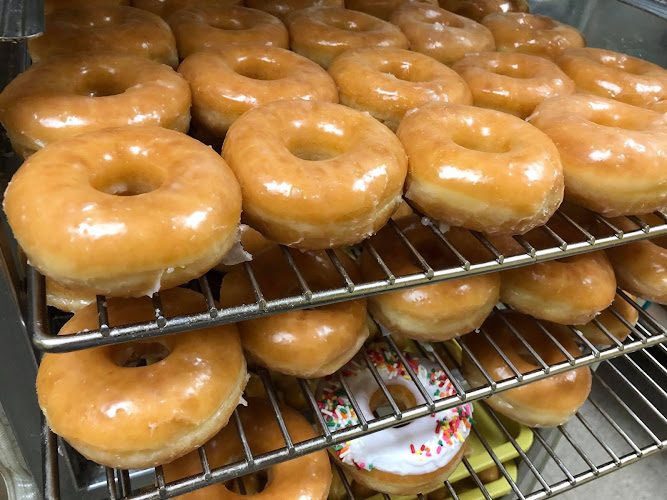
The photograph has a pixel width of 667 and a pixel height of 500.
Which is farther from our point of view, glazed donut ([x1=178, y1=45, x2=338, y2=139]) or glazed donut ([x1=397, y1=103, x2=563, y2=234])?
glazed donut ([x1=178, y1=45, x2=338, y2=139])

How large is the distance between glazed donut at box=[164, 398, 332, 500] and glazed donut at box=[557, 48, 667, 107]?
126 cm

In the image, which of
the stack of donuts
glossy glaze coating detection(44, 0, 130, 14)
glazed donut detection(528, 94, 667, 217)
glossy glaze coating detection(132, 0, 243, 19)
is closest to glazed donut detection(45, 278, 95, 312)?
the stack of donuts

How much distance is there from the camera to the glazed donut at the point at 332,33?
1.51m

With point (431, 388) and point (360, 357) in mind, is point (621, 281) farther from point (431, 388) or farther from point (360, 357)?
point (360, 357)

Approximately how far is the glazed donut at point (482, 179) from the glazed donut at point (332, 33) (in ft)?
1.55

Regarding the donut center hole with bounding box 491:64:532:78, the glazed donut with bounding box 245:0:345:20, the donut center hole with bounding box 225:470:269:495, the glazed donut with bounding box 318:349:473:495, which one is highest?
the glazed donut with bounding box 245:0:345:20

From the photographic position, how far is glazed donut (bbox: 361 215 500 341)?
4.03 feet

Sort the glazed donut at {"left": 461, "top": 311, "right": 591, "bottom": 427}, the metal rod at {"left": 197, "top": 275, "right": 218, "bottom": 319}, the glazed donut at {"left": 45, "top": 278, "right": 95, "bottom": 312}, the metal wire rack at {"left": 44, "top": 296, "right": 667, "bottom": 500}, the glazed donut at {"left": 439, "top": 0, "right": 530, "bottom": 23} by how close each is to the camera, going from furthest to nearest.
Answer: the glazed donut at {"left": 439, "top": 0, "right": 530, "bottom": 23} < the glazed donut at {"left": 461, "top": 311, "right": 591, "bottom": 427} < the glazed donut at {"left": 45, "top": 278, "right": 95, "bottom": 312} < the metal wire rack at {"left": 44, "top": 296, "right": 667, "bottom": 500} < the metal rod at {"left": 197, "top": 275, "right": 218, "bottom": 319}

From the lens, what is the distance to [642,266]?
1.56 m

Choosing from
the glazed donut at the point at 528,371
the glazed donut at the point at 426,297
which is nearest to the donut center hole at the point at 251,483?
the glazed donut at the point at 426,297

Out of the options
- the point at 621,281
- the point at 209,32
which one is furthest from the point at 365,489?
the point at 209,32

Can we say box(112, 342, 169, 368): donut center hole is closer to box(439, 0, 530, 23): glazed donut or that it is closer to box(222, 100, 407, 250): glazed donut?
box(222, 100, 407, 250): glazed donut

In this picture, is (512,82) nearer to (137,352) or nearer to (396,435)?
(396,435)

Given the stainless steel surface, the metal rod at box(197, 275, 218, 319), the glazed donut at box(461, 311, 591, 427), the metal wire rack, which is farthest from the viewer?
the glazed donut at box(461, 311, 591, 427)
